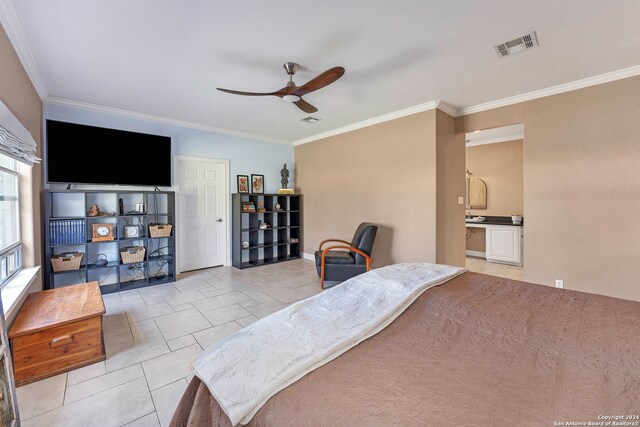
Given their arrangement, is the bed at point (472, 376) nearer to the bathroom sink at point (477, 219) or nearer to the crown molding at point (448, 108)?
the crown molding at point (448, 108)

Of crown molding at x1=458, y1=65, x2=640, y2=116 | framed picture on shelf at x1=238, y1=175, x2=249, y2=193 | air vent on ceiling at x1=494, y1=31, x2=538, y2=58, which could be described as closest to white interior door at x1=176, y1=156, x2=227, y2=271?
framed picture on shelf at x1=238, y1=175, x2=249, y2=193

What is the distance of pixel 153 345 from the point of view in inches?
97.3

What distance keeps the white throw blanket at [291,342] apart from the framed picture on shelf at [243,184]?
13.5 feet

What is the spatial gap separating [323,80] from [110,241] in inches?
140

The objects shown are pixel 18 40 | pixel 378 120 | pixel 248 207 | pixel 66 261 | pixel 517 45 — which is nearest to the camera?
pixel 18 40

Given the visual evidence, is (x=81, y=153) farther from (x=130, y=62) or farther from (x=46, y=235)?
(x=130, y=62)

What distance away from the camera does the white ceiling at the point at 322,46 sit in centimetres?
198

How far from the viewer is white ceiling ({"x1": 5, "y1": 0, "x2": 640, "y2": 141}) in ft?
6.48

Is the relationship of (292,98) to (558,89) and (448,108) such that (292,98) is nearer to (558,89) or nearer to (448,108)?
(448,108)

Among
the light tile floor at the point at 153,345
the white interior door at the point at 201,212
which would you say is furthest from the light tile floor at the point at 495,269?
the white interior door at the point at 201,212

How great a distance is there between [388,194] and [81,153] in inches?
171

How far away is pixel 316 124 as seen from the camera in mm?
4871

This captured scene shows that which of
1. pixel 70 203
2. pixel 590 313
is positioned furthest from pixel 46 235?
pixel 590 313

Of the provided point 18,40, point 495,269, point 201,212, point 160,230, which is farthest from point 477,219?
point 18,40
